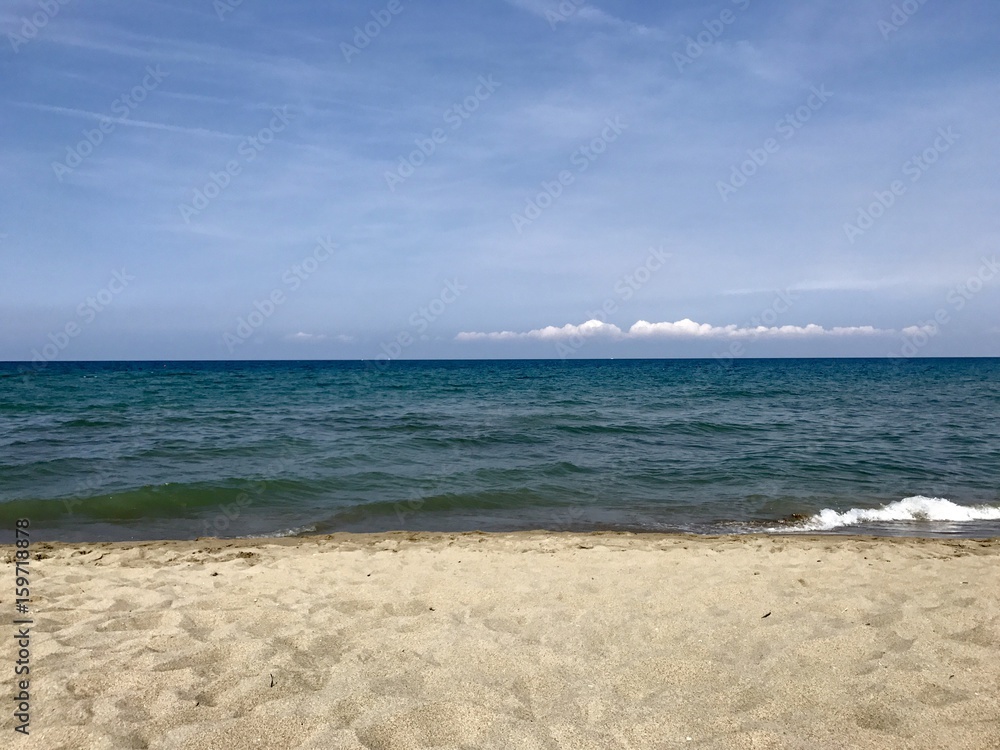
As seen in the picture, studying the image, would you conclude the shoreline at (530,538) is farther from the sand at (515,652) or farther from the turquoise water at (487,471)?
the sand at (515,652)

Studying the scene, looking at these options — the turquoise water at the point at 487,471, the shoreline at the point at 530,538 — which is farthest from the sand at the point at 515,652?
the turquoise water at the point at 487,471

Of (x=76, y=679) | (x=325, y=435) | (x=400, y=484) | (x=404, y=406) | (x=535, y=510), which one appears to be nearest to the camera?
(x=76, y=679)

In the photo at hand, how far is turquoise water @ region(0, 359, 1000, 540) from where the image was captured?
10.2 m

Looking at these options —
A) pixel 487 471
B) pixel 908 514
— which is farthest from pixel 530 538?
pixel 908 514

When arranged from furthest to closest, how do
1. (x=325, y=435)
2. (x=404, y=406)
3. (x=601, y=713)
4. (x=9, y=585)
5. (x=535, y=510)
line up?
1. (x=404, y=406)
2. (x=325, y=435)
3. (x=535, y=510)
4. (x=9, y=585)
5. (x=601, y=713)

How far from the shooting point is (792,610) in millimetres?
5273

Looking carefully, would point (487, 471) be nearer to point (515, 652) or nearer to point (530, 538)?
point (530, 538)

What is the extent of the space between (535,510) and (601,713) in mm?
7208

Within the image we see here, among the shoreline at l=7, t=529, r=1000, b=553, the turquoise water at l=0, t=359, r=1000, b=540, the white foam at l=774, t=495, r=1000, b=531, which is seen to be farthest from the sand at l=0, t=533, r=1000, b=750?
the turquoise water at l=0, t=359, r=1000, b=540

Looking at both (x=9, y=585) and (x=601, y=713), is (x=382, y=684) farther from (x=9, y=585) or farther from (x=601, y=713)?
(x=9, y=585)

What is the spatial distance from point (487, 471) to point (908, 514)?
7.89m

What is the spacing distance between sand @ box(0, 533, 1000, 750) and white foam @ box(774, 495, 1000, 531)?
3.09m

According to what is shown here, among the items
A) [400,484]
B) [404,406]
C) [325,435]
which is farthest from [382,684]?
[404,406]

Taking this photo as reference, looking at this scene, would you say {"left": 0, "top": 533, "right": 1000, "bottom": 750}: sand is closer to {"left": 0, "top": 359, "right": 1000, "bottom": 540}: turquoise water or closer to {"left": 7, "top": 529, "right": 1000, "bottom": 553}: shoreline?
{"left": 7, "top": 529, "right": 1000, "bottom": 553}: shoreline
